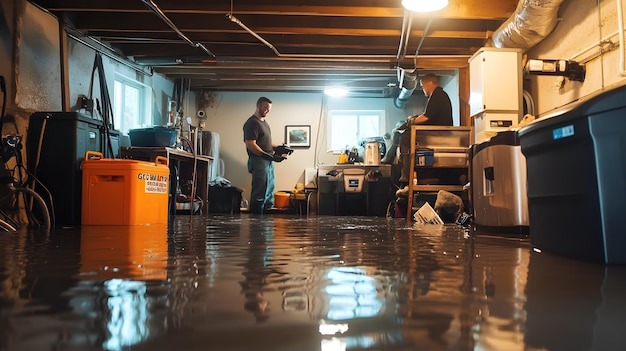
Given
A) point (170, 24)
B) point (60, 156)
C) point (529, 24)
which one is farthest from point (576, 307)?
point (170, 24)

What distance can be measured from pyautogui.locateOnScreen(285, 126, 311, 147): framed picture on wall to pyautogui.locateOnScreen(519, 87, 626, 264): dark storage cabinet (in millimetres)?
5961

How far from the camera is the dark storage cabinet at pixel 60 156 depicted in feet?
10.2

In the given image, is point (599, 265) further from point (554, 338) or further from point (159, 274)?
point (159, 274)

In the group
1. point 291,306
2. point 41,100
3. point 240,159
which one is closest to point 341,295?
point 291,306

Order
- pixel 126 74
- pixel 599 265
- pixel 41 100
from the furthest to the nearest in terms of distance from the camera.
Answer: pixel 126 74
pixel 41 100
pixel 599 265

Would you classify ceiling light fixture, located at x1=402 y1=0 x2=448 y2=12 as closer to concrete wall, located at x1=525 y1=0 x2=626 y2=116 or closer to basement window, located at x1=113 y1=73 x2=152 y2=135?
concrete wall, located at x1=525 y1=0 x2=626 y2=116

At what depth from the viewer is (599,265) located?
1.16 m

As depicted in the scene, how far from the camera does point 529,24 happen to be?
335cm

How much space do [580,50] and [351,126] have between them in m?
4.59

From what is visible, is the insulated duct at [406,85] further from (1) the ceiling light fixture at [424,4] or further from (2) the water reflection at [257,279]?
A: (2) the water reflection at [257,279]

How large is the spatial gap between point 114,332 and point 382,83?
6.51 m

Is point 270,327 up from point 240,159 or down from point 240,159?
down

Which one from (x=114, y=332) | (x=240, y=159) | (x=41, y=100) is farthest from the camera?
(x=240, y=159)

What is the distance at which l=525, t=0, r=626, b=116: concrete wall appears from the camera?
268 cm
